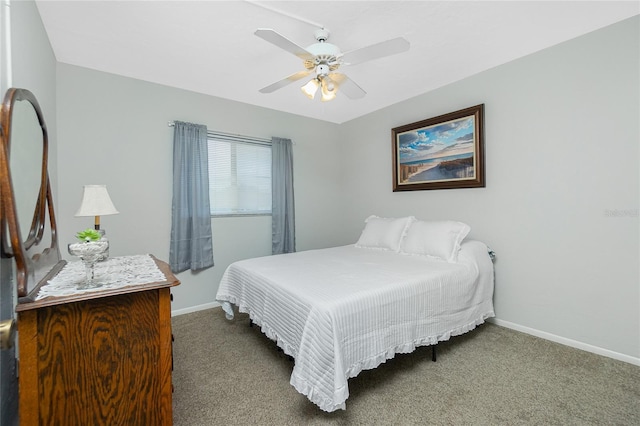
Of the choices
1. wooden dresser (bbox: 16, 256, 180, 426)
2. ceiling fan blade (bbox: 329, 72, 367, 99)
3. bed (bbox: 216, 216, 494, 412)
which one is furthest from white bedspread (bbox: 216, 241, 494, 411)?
ceiling fan blade (bbox: 329, 72, 367, 99)

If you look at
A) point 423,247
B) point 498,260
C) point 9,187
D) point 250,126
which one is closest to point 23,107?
point 9,187

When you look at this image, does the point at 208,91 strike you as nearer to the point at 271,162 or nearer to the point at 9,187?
the point at 271,162

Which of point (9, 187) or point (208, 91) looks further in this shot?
point (208, 91)

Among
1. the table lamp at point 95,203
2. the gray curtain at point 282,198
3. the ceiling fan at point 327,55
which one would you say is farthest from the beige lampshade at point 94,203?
the gray curtain at point 282,198

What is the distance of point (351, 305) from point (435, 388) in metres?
0.82

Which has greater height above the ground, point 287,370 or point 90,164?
point 90,164

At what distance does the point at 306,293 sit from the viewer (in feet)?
5.79

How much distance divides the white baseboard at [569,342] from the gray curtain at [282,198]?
249cm

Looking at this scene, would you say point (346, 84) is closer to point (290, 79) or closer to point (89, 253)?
point (290, 79)

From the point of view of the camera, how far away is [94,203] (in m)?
1.84

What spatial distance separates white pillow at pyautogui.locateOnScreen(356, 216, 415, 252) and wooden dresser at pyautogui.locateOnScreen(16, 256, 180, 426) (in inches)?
90.0

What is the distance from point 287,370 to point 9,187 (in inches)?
70.9

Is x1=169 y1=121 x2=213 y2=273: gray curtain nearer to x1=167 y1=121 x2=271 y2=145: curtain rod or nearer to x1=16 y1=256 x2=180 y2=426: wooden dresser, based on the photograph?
x1=167 y1=121 x2=271 y2=145: curtain rod

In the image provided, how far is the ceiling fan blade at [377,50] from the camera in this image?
67.0 inches
